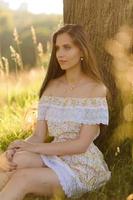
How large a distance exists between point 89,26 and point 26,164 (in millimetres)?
1343

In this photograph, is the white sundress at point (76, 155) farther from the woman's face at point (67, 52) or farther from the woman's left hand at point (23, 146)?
the woman's face at point (67, 52)

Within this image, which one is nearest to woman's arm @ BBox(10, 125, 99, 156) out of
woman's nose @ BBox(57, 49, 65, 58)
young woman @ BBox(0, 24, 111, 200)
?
young woman @ BBox(0, 24, 111, 200)

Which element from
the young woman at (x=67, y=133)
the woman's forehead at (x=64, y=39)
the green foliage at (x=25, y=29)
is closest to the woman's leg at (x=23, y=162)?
the young woman at (x=67, y=133)

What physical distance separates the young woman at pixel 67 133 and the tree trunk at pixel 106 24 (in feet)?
1.71

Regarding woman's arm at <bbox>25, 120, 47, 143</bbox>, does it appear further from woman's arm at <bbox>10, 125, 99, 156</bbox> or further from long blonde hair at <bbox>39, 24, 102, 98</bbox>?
long blonde hair at <bbox>39, 24, 102, 98</bbox>

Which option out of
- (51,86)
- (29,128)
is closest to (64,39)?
(51,86)

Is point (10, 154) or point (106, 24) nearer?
point (10, 154)

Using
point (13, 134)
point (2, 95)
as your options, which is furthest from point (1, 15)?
point (13, 134)

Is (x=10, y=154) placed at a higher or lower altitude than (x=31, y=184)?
higher

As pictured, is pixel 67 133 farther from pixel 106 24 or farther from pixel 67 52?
pixel 106 24

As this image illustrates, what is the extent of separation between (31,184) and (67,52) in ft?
2.91

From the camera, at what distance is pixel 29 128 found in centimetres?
498

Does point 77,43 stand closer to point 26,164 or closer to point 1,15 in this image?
point 26,164

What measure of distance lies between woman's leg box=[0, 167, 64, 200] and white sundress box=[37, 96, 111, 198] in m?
0.05
